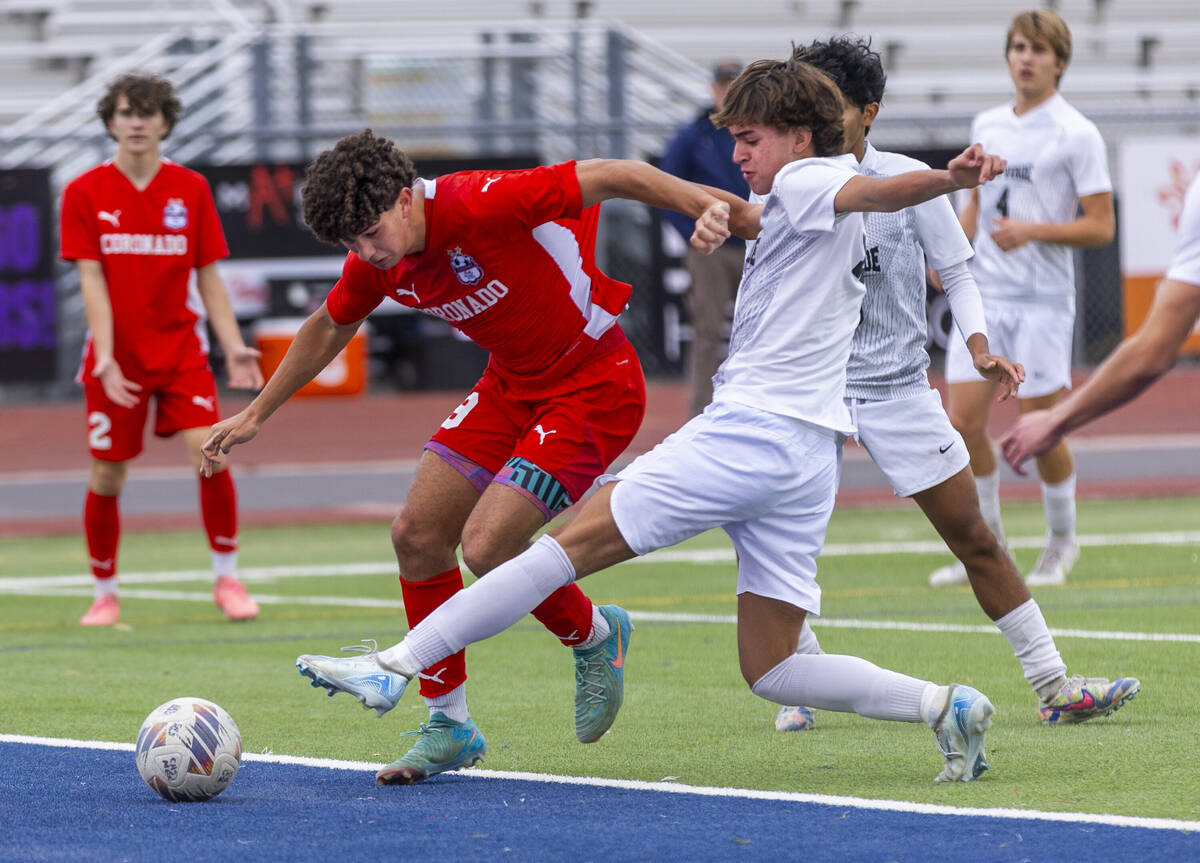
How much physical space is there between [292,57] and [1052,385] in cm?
1294

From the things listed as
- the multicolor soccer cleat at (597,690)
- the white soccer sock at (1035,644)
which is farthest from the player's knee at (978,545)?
the multicolor soccer cleat at (597,690)

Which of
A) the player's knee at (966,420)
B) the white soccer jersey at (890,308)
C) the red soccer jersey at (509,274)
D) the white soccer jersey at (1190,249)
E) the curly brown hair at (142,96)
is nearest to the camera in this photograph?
the white soccer jersey at (1190,249)

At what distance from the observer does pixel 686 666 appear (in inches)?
286

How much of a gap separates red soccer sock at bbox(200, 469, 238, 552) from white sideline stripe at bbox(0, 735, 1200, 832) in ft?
10.2

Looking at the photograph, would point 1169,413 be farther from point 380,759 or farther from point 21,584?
point 380,759

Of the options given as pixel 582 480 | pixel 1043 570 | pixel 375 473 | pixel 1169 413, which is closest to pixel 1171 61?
pixel 1169 413

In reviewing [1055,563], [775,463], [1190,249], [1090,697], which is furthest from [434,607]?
[1055,563]

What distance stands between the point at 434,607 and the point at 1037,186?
458 cm

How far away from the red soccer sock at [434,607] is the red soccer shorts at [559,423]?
32 centimetres

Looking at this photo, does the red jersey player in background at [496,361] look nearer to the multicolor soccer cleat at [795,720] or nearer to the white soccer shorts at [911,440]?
the multicolor soccer cleat at [795,720]

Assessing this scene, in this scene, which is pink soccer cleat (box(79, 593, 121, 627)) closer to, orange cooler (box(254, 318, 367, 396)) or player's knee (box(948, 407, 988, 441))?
player's knee (box(948, 407, 988, 441))

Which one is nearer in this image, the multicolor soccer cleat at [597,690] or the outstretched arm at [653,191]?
the outstretched arm at [653,191]

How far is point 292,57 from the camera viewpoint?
20094mm

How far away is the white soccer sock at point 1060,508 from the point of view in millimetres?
9102
